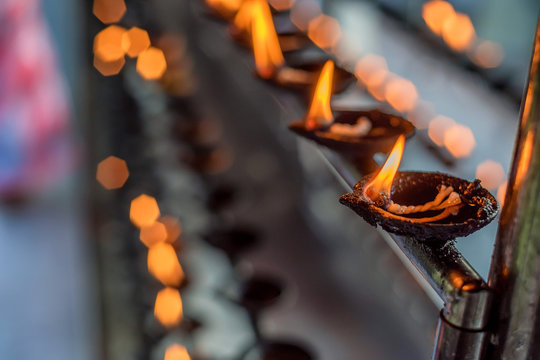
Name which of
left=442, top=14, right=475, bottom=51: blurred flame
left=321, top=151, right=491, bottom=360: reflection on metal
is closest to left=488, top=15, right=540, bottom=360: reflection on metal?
left=321, top=151, right=491, bottom=360: reflection on metal

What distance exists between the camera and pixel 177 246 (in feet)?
4.20

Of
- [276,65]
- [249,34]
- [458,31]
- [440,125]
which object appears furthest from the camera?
[458,31]

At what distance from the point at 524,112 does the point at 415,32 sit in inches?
81.1

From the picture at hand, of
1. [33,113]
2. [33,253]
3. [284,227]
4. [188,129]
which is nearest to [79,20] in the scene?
[188,129]

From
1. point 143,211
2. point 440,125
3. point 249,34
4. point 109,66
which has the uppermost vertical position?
point 249,34

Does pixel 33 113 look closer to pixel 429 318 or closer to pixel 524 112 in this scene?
pixel 429 318

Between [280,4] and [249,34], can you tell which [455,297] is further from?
[280,4]

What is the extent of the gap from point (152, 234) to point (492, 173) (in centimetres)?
68

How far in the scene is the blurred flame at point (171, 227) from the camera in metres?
1.27

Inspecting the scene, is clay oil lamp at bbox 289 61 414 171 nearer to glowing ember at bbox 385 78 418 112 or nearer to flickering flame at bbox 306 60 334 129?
flickering flame at bbox 306 60 334 129

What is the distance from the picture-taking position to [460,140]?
5.36 ft

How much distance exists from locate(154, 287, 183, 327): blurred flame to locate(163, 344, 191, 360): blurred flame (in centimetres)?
5

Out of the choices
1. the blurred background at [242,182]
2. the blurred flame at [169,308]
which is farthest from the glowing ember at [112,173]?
the blurred flame at [169,308]

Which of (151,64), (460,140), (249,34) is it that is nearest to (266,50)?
(249,34)
